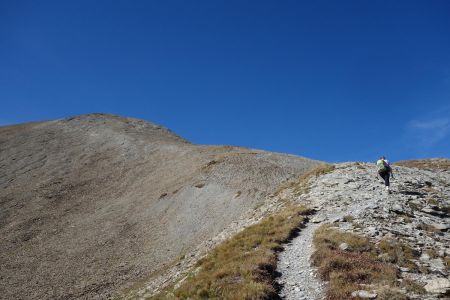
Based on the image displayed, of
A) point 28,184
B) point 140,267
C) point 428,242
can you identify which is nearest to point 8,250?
point 140,267

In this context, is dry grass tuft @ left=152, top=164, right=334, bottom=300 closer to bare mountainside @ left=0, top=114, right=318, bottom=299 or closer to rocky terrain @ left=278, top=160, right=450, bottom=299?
rocky terrain @ left=278, top=160, right=450, bottom=299

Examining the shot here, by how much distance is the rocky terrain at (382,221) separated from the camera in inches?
691

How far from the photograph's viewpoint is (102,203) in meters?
57.8

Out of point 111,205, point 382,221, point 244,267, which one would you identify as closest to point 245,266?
point 244,267

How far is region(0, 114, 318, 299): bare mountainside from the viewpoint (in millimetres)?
37656

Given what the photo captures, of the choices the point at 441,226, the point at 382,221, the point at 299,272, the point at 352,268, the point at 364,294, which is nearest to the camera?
the point at 364,294

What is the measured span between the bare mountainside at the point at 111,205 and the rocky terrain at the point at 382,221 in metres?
10.3

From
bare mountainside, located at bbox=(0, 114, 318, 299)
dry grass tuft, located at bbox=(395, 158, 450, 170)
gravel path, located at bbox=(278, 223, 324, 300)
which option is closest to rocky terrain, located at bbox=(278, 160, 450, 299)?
gravel path, located at bbox=(278, 223, 324, 300)

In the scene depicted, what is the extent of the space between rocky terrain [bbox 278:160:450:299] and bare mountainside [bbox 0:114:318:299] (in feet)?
33.9

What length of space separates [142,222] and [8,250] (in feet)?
50.5

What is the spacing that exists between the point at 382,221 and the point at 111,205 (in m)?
41.4

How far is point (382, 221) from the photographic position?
2475 centimetres

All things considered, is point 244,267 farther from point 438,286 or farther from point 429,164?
point 429,164

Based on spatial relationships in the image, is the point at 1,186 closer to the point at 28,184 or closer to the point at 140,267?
the point at 28,184
